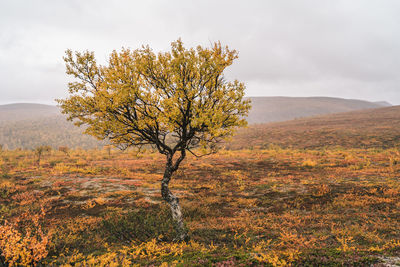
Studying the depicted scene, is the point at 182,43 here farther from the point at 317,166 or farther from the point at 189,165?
the point at 317,166

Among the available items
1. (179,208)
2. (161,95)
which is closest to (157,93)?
(161,95)

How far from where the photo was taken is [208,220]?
9.94 metres

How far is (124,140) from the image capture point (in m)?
9.23

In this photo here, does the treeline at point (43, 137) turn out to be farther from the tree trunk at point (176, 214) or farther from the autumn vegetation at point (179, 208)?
the tree trunk at point (176, 214)

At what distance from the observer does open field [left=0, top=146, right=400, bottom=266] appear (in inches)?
216

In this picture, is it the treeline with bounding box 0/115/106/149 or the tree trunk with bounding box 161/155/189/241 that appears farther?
the treeline with bounding box 0/115/106/149

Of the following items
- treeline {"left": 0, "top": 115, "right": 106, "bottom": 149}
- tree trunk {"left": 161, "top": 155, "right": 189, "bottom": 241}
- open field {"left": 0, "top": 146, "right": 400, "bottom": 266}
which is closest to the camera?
open field {"left": 0, "top": 146, "right": 400, "bottom": 266}

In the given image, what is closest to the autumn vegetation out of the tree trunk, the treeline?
the tree trunk

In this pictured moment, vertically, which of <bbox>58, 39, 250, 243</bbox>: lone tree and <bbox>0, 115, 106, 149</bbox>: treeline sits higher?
<bbox>58, 39, 250, 243</bbox>: lone tree

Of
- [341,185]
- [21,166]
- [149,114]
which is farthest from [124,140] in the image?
[21,166]

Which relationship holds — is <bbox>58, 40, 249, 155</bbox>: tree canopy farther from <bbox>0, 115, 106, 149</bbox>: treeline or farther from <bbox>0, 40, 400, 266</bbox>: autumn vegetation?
<bbox>0, 115, 106, 149</bbox>: treeline

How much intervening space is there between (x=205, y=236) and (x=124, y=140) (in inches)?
226

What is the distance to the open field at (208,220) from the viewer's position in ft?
18.0

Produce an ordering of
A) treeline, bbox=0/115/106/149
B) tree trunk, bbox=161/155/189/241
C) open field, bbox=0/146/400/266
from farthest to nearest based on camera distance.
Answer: treeline, bbox=0/115/106/149
tree trunk, bbox=161/155/189/241
open field, bbox=0/146/400/266
